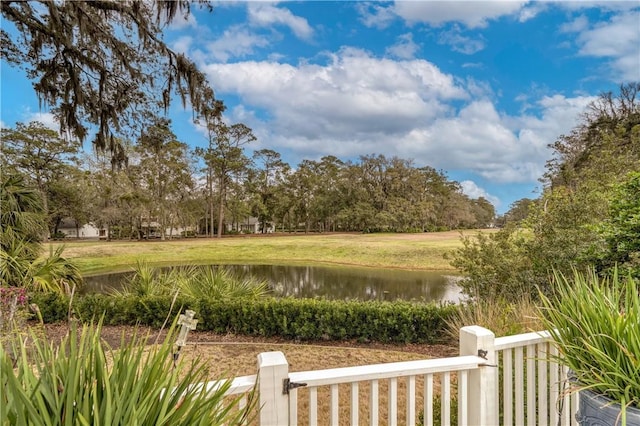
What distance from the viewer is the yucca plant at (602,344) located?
110cm

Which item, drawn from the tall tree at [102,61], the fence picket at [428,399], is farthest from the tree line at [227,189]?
the fence picket at [428,399]

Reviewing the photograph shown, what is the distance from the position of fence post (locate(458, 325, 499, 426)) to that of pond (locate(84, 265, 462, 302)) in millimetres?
8473

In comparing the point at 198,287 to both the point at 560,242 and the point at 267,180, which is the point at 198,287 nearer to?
the point at 560,242

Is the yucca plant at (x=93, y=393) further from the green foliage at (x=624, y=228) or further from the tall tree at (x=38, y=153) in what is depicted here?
the tall tree at (x=38, y=153)

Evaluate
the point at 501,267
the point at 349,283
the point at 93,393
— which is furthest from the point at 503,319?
the point at 349,283

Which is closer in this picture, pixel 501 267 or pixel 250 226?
pixel 501 267

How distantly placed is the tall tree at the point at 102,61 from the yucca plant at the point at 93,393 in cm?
431

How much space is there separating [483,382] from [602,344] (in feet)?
1.86

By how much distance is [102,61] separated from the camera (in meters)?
5.31

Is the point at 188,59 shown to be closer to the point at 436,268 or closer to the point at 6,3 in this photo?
the point at 6,3

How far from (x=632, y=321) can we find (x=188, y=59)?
579 cm

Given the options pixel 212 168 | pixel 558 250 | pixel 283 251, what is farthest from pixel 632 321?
pixel 212 168

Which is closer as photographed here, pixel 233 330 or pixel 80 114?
pixel 80 114

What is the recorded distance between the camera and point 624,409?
102 centimetres
